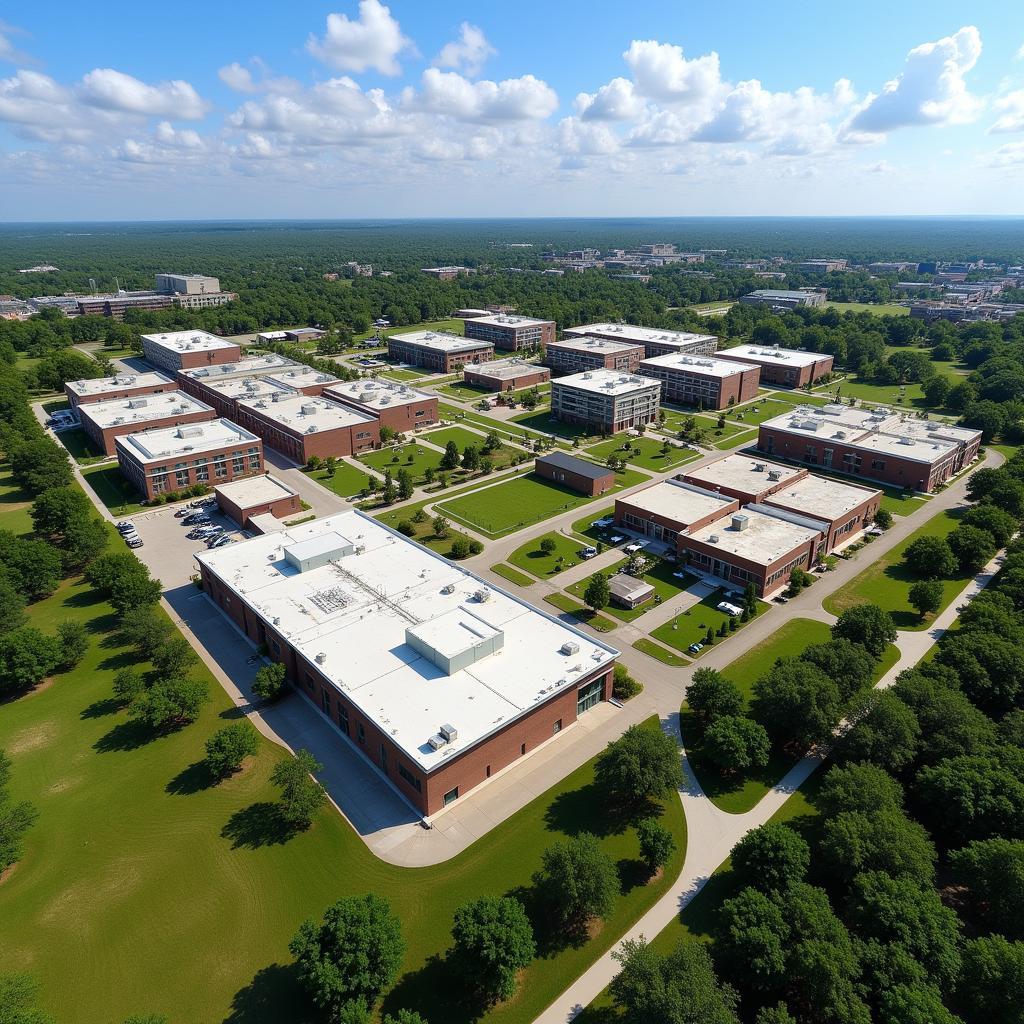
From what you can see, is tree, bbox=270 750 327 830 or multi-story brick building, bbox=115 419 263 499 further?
multi-story brick building, bbox=115 419 263 499

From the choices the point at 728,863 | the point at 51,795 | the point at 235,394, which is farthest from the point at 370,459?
the point at 728,863

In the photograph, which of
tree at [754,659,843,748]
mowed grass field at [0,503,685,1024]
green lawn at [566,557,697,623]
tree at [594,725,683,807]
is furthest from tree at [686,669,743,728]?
green lawn at [566,557,697,623]

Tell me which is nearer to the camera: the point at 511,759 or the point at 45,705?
the point at 511,759

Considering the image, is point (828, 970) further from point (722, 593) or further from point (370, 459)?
point (370, 459)

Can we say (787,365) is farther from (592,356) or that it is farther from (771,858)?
(771,858)

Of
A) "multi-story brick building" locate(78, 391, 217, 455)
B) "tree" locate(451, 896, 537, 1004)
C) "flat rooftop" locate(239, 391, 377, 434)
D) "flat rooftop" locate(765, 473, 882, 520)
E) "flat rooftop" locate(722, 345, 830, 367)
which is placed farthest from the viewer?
"flat rooftop" locate(722, 345, 830, 367)

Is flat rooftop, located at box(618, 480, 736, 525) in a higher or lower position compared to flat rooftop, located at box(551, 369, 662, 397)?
lower

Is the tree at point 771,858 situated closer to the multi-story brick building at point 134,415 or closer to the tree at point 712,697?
the tree at point 712,697

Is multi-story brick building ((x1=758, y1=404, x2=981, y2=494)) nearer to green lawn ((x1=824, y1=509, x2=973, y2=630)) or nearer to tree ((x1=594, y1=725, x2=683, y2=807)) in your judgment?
green lawn ((x1=824, y1=509, x2=973, y2=630))
